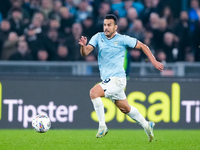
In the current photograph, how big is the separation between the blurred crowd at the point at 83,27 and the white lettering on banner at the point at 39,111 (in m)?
1.35

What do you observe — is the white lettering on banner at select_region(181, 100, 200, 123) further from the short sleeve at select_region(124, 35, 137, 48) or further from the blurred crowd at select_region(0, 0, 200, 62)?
the short sleeve at select_region(124, 35, 137, 48)

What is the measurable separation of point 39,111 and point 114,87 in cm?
367

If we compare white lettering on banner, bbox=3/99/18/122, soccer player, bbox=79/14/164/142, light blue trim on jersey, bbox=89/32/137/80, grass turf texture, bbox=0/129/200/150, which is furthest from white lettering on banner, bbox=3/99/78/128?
light blue trim on jersey, bbox=89/32/137/80

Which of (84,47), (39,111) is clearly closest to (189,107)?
(39,111)

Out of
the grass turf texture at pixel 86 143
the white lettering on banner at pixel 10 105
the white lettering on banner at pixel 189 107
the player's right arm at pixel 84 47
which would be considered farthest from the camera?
the white lettering on banner at pixel 189 107

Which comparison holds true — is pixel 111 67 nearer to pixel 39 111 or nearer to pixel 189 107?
pixel 39 111

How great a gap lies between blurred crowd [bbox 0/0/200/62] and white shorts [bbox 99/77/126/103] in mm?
3611

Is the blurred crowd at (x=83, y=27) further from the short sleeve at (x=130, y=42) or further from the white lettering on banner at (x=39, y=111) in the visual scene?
the short sleeve at (x=130, y=42)

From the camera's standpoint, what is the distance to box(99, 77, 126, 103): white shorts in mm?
8406

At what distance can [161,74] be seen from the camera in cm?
1239

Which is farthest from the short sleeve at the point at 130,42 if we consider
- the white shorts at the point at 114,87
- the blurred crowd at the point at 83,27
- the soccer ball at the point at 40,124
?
the blurred crowd at the point at 83,27

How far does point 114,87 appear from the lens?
841 centimetres

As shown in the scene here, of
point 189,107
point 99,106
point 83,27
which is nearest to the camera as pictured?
point 99,106

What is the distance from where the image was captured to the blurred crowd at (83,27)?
1271 centimetres
